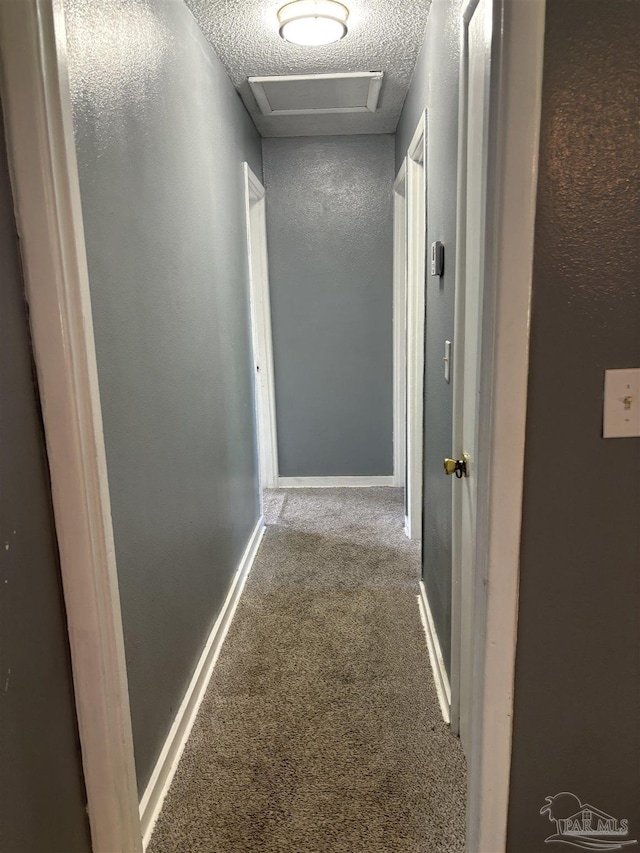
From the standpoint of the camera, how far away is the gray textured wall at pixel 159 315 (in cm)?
132

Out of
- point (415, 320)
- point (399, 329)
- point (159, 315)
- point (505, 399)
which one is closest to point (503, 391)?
point (505, 399)

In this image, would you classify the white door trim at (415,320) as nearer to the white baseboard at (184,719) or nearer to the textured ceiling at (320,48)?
the textured ceiling at (320,48)

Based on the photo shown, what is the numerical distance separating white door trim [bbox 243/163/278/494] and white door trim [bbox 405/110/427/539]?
A: 3.33 ft

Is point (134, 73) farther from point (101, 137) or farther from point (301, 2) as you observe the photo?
point (301, 2)

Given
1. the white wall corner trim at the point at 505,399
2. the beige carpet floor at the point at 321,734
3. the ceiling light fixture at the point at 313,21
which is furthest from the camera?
the ceiling light fixture at the point at 313,21

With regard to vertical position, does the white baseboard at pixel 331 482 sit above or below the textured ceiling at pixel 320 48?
below

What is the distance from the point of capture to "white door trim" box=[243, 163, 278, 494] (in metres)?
3.79

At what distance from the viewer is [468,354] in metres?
1.61

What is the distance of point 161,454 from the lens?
1.69 metres

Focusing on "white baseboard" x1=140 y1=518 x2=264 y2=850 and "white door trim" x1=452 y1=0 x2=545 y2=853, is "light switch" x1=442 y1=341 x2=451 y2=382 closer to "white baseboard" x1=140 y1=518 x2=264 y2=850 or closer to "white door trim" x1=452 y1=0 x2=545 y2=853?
"white door trim" x1=452 y1=0 x2=545 y2=853

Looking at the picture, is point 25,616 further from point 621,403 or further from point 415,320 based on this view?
point 415,320

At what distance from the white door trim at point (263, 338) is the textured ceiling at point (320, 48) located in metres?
0.74

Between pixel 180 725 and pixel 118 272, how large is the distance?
1356mm

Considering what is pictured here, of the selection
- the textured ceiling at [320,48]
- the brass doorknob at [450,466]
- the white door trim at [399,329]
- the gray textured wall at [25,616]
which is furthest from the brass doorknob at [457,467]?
the white door trim at [399,329]
